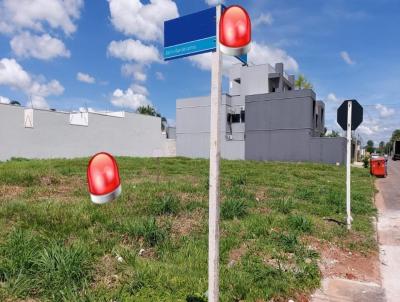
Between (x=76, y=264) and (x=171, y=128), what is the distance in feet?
215

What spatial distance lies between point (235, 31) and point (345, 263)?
14.2 ft

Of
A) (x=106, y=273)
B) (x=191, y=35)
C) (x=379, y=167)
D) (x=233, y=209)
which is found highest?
(x=191, y=35)

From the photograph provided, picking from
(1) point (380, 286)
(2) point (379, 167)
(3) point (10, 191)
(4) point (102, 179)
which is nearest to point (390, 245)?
(1) point (380, 286)

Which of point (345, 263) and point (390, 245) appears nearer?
point (345, 263)

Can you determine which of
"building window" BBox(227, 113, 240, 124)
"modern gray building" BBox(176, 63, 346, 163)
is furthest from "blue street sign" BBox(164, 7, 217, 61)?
"building window" BBox(227, 113, 240, 124)

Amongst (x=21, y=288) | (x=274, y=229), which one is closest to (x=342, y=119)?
(x=274, y=229)

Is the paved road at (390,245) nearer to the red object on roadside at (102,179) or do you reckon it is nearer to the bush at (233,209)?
the bush at (233,209)

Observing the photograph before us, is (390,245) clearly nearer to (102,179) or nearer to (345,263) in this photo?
(345,263)

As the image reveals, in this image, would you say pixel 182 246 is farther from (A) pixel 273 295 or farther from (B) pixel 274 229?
(B) pixel 274 229

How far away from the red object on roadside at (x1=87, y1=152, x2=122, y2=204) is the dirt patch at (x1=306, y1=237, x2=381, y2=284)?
12.8ft

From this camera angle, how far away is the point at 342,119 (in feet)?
24.7

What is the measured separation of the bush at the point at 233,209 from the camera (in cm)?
689

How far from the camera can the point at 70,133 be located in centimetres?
3741

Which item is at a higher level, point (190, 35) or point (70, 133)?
point (70, 133)
